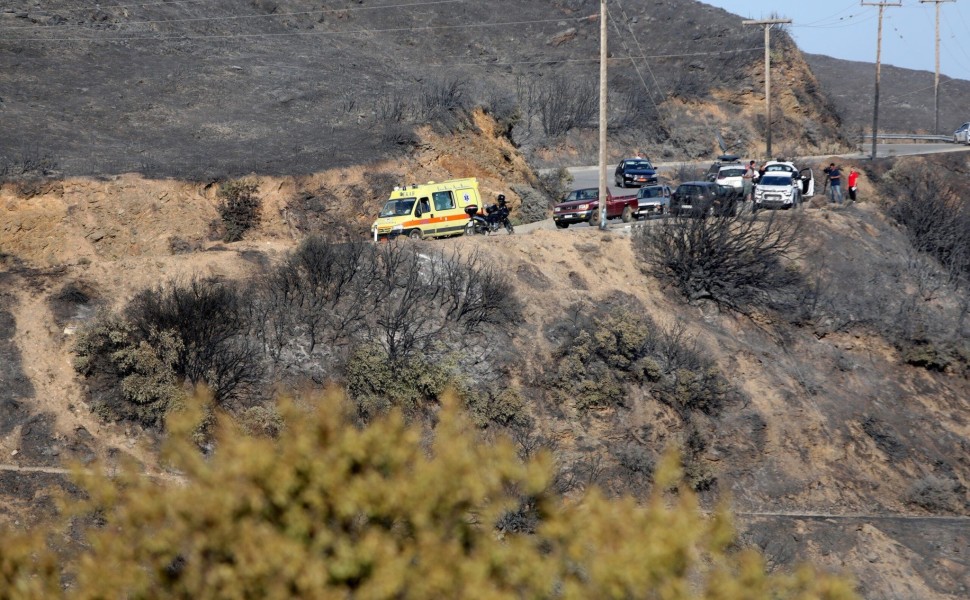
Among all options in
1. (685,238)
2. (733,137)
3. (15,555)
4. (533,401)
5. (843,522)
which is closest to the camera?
(15,555)

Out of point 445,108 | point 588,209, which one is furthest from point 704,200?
point 445,108

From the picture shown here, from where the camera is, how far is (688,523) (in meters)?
6.14

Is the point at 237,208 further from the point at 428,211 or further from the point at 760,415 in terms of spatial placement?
the point at 760,415

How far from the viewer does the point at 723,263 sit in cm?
3002

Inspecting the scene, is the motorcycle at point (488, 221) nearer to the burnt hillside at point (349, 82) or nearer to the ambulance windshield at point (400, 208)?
the ambulance windshield at point (400, 208)

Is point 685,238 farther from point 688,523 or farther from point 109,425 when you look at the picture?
point 688,523

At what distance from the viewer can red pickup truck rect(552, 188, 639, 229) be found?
3338 cm

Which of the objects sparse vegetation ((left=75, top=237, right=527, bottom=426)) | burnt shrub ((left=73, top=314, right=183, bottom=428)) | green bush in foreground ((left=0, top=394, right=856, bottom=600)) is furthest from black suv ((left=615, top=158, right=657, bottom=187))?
green bush in foreground ((left=0, top=394, right=856, bottom=600))

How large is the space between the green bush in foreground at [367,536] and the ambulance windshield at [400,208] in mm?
22317

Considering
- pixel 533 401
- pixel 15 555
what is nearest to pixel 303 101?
pixel 533 401

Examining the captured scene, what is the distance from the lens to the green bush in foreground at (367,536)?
607 centimetres

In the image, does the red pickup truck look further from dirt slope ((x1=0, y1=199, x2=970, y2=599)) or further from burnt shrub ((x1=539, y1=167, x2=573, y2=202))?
burnt shrub ((x1=539, y1=167, x2=573, y2=202))

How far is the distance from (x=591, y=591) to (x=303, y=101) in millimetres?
39844

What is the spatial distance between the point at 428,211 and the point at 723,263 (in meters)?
8.79
